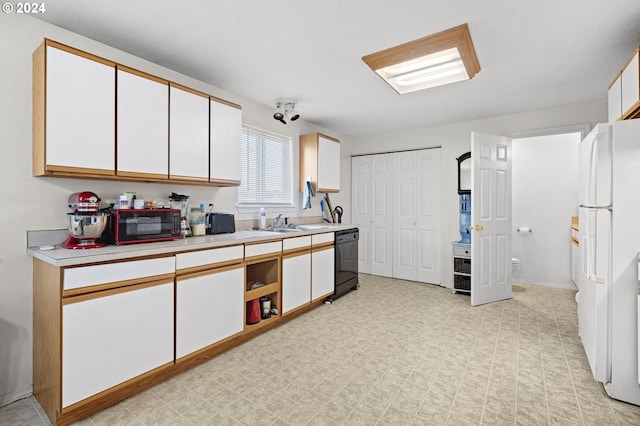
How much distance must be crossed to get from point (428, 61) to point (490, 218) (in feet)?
7.32

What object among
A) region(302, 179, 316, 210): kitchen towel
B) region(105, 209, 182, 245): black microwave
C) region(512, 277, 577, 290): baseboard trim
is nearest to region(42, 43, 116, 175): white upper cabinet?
region(105, 209, 182, 245): black microwave

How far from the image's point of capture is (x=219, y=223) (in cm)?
300

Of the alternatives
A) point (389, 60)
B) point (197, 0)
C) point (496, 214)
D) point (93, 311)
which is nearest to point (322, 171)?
point (389, 60)

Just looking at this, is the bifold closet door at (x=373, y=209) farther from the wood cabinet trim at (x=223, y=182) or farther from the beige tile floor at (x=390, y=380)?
the wood cabinet trim at (x=223, y=182)

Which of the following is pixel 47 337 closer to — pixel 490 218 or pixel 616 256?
pixel 616 256

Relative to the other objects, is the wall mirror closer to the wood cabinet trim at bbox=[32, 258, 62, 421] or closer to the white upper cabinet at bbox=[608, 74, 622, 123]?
the white upper cabinet at bbox=[608, 74, 622, 123]

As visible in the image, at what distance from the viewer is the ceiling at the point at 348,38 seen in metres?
1.94

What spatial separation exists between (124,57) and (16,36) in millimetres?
635

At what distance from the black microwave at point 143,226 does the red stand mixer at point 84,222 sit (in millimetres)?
106

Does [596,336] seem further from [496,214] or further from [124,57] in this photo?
[124,57]

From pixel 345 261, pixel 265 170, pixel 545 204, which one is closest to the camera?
pixel 265 170

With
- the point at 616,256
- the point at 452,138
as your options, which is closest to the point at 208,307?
the point at 616,256

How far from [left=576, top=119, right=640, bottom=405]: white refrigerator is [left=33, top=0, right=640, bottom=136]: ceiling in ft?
2.83

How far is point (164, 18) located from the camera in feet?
6.66
